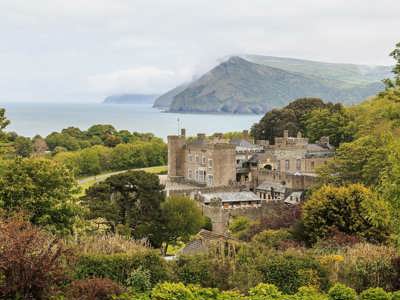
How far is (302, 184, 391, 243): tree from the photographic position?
912 inches

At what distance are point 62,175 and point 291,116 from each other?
48.5m

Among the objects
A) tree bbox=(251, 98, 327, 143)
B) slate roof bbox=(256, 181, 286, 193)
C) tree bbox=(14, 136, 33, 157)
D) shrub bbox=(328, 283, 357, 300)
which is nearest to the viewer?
shrub bbox=(328, 283, 357, 300)

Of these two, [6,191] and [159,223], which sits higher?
[6,191]

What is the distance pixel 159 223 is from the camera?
30.5 metres

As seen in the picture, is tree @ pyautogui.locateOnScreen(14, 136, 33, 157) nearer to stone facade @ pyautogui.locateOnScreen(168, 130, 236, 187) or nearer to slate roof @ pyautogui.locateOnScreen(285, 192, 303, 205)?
stone facade @ pyautogui.locateOnScreen(168, 130, 236, 187)

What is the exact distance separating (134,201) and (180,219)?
2775 millimetres

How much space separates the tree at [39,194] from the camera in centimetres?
2061

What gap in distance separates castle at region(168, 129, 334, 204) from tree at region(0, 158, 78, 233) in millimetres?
21356

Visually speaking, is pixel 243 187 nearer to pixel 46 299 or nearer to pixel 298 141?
pixel 298 141

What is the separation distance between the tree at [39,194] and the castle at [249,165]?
21.4 m

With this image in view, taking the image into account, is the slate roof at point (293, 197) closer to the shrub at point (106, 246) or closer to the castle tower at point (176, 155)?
the castle tower at point (176, 155)

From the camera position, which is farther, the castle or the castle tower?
the castle tower

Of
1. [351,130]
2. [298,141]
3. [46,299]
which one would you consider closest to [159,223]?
[46,299]

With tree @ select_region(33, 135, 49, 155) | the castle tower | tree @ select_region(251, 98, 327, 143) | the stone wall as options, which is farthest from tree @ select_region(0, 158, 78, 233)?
tree @ select_region(33, 135, 49, 155)
